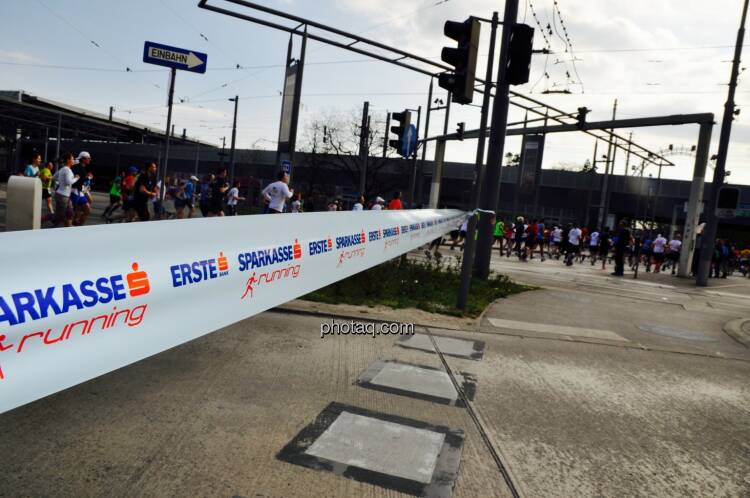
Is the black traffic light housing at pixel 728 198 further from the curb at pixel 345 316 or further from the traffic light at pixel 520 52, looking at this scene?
the curb at pixel 345 316

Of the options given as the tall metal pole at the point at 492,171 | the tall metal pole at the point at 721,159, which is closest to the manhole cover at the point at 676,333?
the tall metal pole at the point at 492,171

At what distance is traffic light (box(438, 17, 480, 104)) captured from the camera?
736 cm

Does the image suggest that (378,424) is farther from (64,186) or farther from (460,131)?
(460,131)

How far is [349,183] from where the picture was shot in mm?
58781

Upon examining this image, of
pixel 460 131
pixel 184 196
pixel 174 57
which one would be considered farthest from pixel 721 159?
pixel 184 196

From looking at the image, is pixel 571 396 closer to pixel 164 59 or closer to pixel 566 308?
pixel 566 308

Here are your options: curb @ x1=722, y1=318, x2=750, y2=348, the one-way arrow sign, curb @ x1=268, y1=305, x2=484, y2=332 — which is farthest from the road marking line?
the one-way arrow sign

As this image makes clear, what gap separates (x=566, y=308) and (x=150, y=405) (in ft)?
25.3

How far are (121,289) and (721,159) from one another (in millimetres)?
20415

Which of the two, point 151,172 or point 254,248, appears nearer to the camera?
point 254,248

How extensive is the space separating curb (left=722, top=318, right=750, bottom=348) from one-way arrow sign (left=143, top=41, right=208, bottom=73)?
10734 mm

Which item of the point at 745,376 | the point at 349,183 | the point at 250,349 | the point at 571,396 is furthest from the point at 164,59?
the point at 349,183

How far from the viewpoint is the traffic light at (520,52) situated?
24.7 ft

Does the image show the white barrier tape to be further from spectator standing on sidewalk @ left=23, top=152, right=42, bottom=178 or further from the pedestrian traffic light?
the pedestrian traffic light
